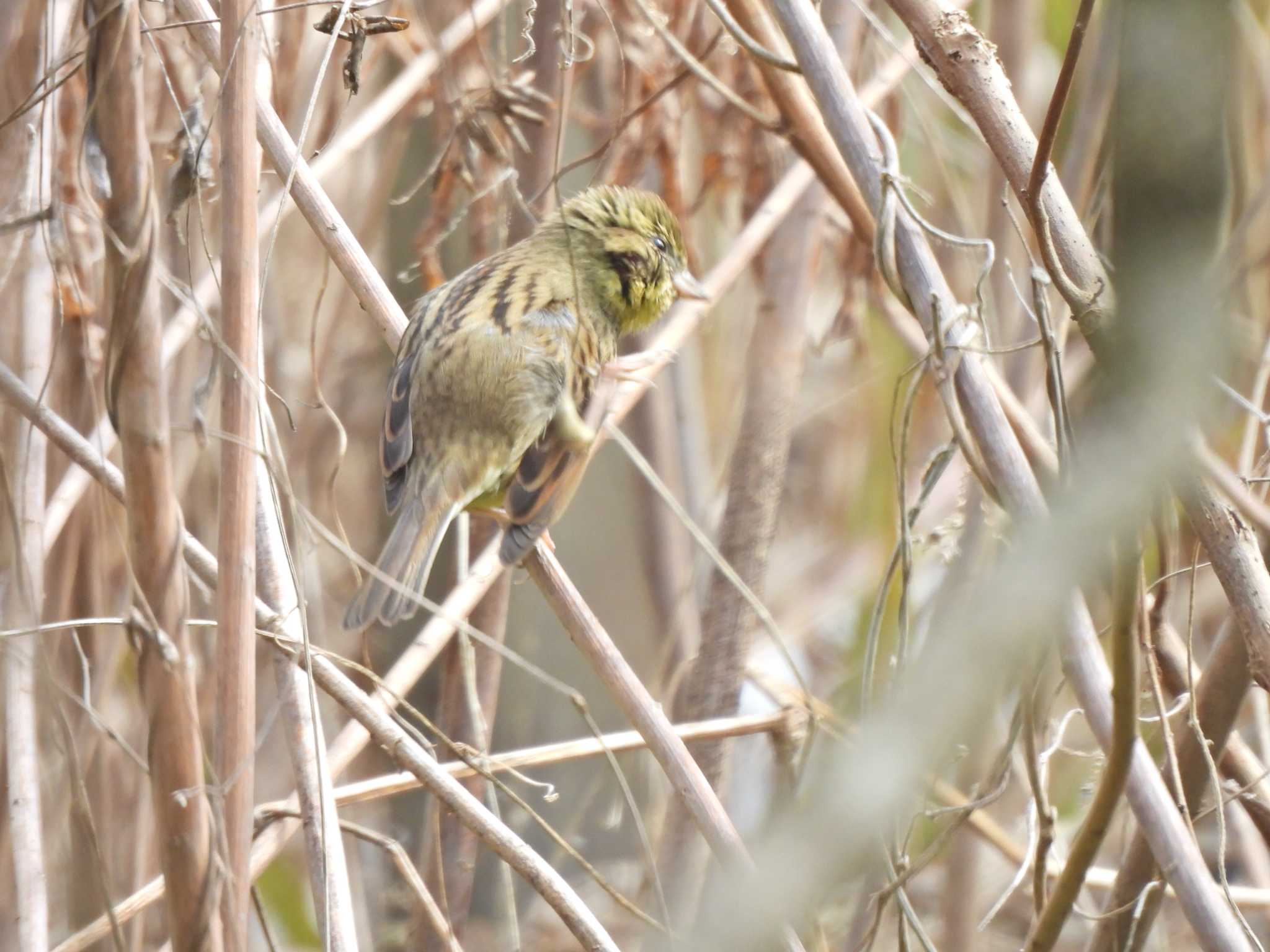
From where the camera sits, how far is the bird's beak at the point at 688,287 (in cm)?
269

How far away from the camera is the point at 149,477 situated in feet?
3.73

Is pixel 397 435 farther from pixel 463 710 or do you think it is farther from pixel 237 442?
pixel 237 442

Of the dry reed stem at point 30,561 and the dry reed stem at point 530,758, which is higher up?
the dry reed stem at point 30,561

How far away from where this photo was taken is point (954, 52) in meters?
1.54

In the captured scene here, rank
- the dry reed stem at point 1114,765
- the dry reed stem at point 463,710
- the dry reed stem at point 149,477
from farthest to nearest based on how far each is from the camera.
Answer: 1. the dry reed stem at point 463,710
2. the dry reed stem at point 149,477
3. the dry reed stem at point 1114,765

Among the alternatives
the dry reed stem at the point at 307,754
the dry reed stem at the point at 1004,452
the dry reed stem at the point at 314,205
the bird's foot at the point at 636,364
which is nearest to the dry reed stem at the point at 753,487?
the bird's foot at the point at 636,364

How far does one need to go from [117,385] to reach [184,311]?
132 centimetres

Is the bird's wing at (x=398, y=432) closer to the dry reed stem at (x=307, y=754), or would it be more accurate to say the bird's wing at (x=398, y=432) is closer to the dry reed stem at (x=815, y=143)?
the dry reed stem at (x=307, y=754)

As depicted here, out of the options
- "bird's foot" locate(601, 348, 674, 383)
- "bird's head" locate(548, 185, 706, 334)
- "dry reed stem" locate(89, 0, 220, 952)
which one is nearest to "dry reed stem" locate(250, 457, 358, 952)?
"dry reed stem" locate(89, 0, 220, 952)

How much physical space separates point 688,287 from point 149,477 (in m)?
1.73

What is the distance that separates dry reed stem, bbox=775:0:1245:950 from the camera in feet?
4.66

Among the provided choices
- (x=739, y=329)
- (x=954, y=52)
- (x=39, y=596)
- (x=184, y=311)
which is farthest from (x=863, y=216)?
(x=739, y=329)

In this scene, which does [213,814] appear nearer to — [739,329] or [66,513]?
[66,513]

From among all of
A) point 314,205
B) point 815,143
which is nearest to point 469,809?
point 314,205
